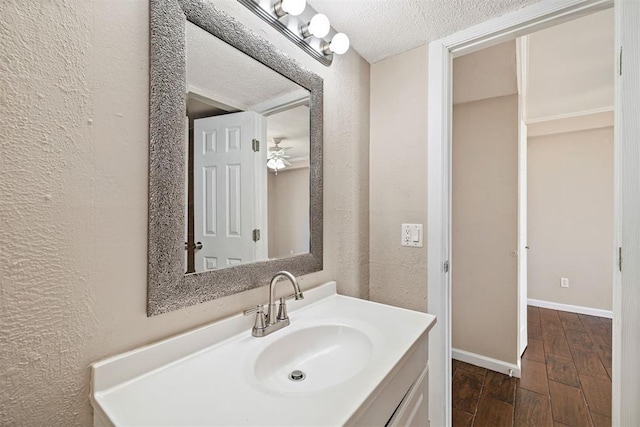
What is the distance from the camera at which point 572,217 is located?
3516 millimetres

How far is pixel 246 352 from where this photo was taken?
0.84 m

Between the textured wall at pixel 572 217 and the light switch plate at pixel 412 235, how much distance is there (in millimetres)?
3186

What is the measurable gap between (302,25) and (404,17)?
0.46m

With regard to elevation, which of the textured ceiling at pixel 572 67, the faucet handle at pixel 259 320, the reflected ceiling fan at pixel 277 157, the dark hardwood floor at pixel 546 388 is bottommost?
the dark hardwood floor at pixel 546 388

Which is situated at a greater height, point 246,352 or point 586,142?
point 586,142

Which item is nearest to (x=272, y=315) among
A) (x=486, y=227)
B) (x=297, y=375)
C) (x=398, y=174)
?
(x=297, y=375)

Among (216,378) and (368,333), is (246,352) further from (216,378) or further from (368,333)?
(368,333)

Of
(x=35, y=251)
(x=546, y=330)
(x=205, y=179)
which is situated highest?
(x=205, y=179)

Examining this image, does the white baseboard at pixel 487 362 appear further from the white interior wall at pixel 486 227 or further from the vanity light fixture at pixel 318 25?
the vanity light fixture at pixel 318 25

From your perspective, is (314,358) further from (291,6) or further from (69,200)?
(291,6)

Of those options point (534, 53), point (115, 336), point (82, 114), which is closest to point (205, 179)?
point (82, 114)

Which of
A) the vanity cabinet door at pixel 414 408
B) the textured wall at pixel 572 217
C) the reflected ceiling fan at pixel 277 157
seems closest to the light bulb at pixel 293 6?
the reflected ceiling fan at pixel 277 157

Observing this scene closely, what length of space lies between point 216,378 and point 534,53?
2833mm

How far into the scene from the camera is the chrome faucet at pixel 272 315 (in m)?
0.94
